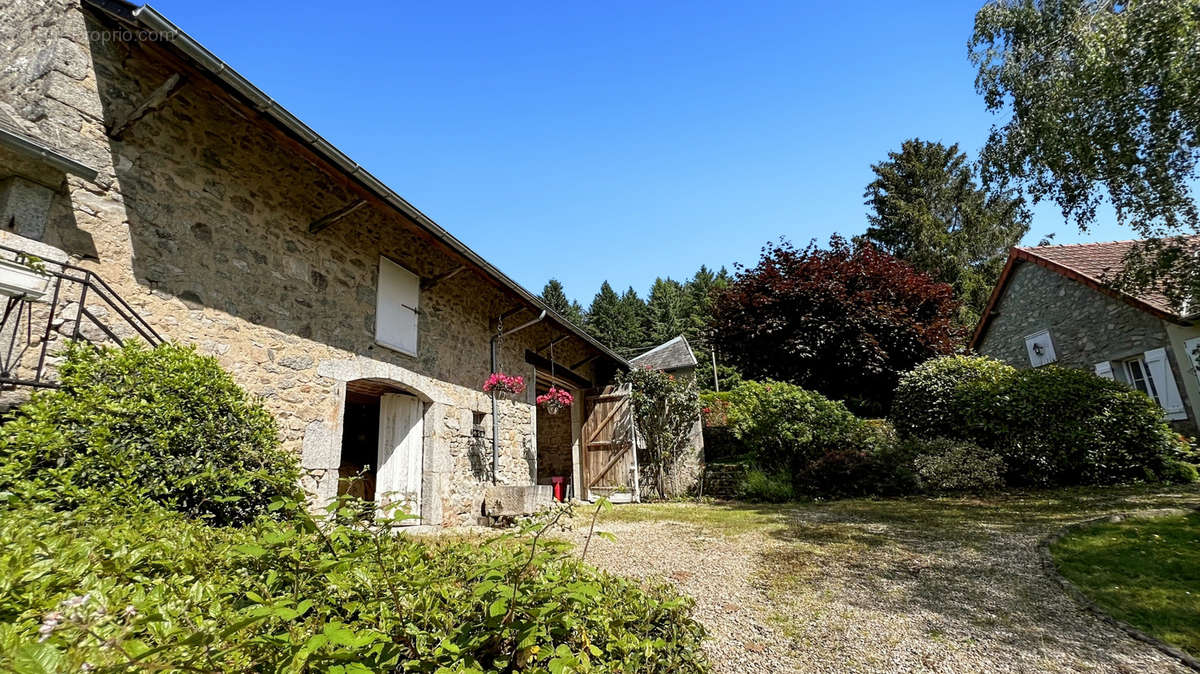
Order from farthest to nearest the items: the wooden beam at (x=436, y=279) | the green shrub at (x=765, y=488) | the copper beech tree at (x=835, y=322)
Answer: the copper beech tree at (x=835, y=322)
the green shrub at (x=765, y=488)
the wooden beam at (x=436, y=279)

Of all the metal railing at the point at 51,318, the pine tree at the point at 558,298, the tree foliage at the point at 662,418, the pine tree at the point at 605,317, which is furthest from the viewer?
the pine tree at the point at 558,298

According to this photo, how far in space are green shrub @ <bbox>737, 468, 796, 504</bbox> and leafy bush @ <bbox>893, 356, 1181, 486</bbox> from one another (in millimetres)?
3161

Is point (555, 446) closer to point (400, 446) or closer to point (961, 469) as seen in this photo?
point (400, 446)

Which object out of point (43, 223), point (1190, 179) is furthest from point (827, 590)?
point (1190, 179)

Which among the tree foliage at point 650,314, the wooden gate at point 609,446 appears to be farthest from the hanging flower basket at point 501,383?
the tree foliage at point 650,314

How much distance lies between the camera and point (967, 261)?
20.2 meters

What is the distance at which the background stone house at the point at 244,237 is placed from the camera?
3342 mm

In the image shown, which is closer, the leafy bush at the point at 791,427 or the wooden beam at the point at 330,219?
the wooden beam at the point at 330,219

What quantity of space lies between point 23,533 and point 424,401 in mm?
4825

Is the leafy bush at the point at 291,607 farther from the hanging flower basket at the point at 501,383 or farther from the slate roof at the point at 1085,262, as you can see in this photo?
the slate roof at the point at 1085,262

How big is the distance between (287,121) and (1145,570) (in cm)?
701

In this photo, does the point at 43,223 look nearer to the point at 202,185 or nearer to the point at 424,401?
the point at 202,185

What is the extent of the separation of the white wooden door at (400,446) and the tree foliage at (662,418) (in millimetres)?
5238

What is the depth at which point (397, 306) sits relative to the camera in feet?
19.6
